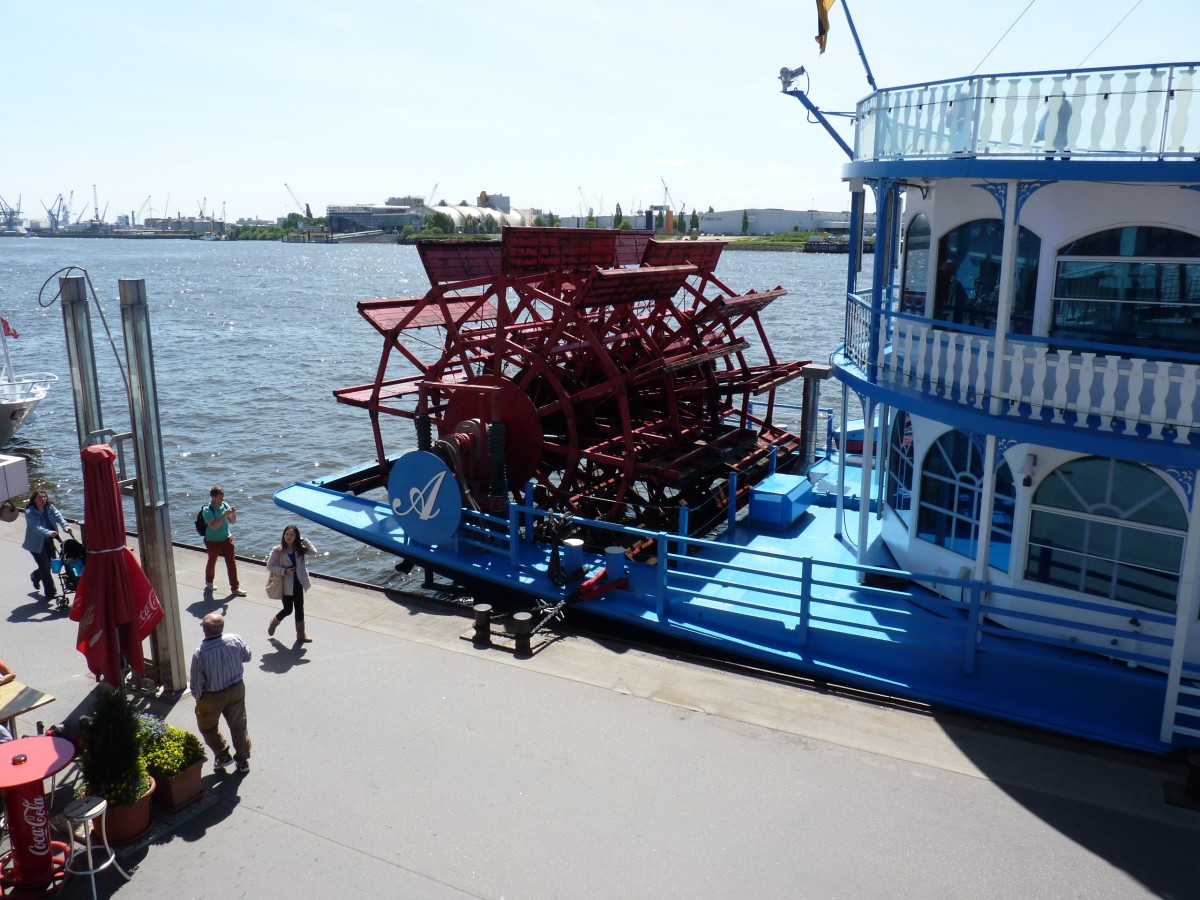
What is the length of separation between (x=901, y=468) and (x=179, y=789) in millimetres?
7064

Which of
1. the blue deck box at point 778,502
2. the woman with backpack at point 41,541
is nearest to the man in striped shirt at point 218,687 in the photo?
the woman with backpack at point 41,541

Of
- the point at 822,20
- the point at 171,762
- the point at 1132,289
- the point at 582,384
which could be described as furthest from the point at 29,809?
the point at 582,384

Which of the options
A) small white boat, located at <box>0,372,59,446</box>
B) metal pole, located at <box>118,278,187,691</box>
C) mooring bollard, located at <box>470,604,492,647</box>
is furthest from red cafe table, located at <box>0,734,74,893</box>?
small white boat, located at <box>0,372,59,446</box>

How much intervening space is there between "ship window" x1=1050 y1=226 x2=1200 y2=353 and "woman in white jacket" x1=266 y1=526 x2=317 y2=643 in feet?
21.6

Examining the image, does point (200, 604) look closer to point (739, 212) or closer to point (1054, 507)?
point (1054, 507)

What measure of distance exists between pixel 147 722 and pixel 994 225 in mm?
7422

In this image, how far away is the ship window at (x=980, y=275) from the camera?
315 inches

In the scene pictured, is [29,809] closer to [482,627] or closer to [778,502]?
[482,627]

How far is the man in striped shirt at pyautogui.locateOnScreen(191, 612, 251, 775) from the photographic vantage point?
6391 millimetres

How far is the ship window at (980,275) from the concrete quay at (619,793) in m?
3.38

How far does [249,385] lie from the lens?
31062 millimetres

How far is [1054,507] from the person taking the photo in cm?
794

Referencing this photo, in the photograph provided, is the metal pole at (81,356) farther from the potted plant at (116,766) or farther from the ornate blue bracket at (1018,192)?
the ornate blue bracket at (1018,192)

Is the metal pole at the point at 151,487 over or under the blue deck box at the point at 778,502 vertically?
over
